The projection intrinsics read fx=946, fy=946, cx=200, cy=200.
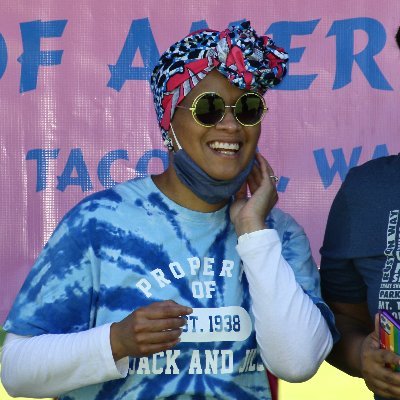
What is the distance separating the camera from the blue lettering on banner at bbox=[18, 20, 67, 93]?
3.59m

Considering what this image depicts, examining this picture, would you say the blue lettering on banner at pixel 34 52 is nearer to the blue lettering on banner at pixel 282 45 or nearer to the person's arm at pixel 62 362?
the blue lettering on banner at pixel 282 45

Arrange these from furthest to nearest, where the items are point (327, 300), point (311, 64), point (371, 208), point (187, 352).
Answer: point (311, 64) → point (327, 300) → point (371, 208) → point (187, 352)

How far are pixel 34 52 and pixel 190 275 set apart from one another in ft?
5.14

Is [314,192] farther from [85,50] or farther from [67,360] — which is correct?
[67,360]

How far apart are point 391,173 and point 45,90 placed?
1579 mm

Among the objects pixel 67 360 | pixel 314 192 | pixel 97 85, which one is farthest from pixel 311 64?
pixel 67 360

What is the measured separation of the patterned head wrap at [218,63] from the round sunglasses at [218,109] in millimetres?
37

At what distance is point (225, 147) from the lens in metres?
2.41

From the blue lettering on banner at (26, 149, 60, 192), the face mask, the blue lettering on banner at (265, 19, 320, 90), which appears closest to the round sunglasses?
the face mask

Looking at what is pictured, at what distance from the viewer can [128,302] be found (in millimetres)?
2328

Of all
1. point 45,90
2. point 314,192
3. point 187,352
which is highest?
point 45,90

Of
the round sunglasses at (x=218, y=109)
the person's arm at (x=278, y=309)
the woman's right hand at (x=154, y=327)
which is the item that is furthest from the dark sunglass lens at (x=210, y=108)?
the woman's right hand at (x=154, y=327)

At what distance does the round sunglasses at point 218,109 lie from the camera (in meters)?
2.39

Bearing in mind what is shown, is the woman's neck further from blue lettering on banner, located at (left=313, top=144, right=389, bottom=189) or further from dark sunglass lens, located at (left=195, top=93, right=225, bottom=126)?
blue lettering on banner, located at (left=313, top=144, right=389, bottom=189)
